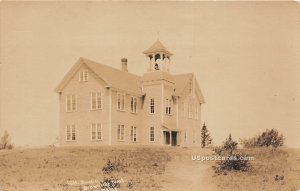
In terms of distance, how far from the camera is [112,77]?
76.8 feet

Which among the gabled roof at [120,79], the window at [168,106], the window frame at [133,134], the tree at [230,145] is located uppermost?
the gabled roof at [120,79]

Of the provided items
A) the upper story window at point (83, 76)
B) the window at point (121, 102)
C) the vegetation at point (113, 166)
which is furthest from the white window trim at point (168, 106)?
the vegetation at point (113, 166)

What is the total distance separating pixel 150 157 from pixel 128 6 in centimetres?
644

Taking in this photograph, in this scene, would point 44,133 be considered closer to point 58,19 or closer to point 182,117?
point 58,19

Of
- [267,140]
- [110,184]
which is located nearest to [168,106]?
[267,140]

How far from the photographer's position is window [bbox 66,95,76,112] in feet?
77.6

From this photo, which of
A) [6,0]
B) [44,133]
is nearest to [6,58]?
[6,0]

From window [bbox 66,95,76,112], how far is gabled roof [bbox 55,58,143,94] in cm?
79

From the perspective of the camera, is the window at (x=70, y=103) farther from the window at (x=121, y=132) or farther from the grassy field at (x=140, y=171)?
the grassy field at (x=140, y=171)

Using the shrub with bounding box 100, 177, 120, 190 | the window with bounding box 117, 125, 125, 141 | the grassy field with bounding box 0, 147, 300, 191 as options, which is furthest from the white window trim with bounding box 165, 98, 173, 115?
the shrub with bounding box 100, 177, 120, 190

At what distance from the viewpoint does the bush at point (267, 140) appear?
61.3 ft

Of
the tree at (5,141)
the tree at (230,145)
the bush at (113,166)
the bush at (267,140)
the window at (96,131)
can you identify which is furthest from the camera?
the window at (96,131)

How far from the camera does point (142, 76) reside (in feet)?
82.4

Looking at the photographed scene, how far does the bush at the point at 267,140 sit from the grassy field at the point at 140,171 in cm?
31
